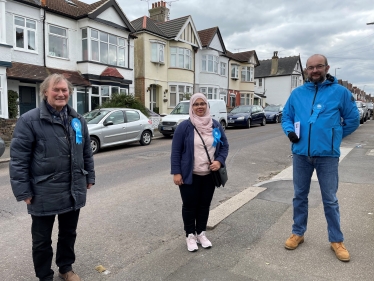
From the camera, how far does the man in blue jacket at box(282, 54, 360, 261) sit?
3.16 metres

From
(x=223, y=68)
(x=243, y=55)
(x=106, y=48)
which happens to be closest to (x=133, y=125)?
(x=106, y=48)

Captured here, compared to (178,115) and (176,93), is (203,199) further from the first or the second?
(176,93)

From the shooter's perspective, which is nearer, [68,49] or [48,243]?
[48,243]

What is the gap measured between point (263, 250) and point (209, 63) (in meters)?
27.5

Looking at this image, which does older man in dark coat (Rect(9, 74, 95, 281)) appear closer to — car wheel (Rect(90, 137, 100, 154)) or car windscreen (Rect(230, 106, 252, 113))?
car wheel (Rect(90, 137, 100, 154))

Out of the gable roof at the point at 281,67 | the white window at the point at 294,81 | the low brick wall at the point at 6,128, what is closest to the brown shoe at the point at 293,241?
the low brick wall at the point at 6,128

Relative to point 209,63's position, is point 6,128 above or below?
below

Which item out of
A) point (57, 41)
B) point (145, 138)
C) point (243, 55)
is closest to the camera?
point (145, 138)

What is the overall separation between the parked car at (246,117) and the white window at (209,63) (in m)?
8.17

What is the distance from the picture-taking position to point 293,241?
3.44 metres

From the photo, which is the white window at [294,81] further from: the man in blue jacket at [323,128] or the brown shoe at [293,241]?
the brown shoe at [293,241]

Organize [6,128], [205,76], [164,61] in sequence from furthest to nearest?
1. [205,76]
2. [164,61]
3. [6,128]

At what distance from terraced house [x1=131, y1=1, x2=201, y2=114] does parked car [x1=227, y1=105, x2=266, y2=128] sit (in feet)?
14.6

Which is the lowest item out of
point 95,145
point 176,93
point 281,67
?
point 95,145
